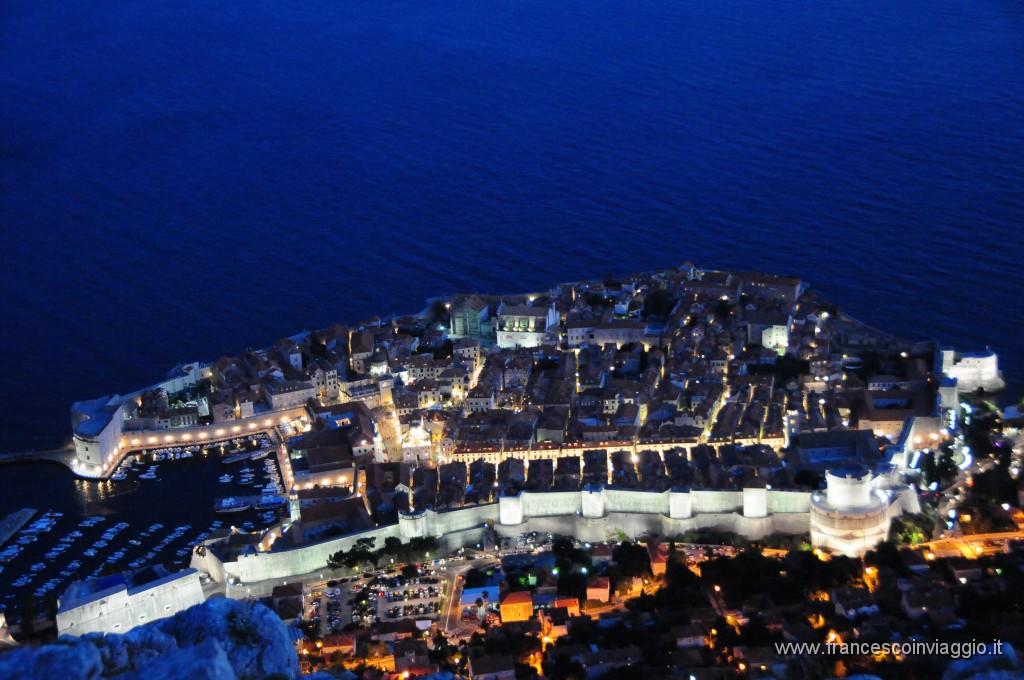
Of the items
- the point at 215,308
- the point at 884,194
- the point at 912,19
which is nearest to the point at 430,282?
the point at 215,308

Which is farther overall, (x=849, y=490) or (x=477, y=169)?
(x=477, y=169)

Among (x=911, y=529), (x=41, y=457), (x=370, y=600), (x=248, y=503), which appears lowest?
(x=41, y=457)

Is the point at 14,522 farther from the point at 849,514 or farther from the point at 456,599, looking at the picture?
the point at 849,514

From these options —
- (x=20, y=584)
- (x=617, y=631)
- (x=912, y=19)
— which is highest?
(x=912, y=19)

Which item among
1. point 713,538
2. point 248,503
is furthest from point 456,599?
point 248,503

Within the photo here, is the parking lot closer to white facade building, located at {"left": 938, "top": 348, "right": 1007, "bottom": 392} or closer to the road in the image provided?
the road

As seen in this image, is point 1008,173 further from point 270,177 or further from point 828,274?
point 270,177
